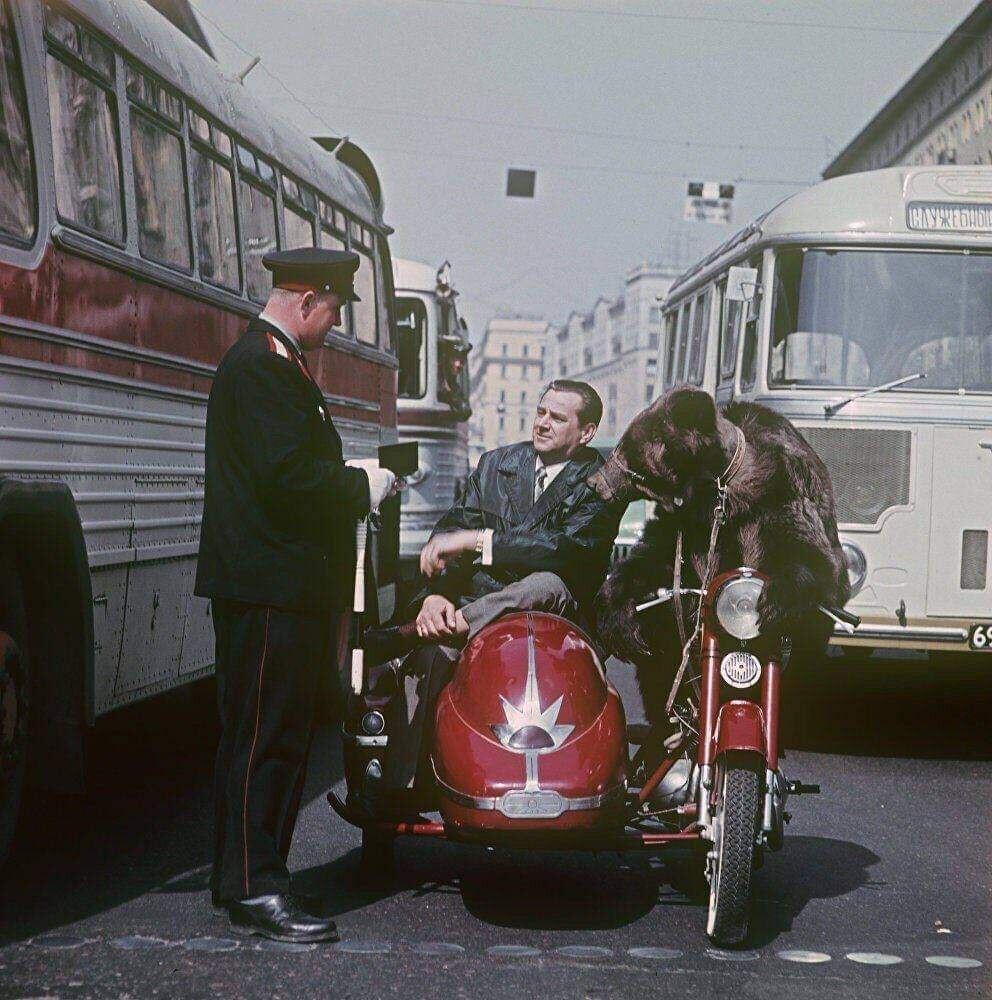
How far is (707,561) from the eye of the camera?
19.2 feet

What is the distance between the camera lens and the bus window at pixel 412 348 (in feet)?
74.1

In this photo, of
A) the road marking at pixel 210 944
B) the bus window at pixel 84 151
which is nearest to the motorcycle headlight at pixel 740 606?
the road marking at pixel 210 944

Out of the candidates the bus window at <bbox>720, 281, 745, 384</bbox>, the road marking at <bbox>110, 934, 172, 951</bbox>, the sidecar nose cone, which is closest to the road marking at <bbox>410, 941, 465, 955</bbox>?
the sidecar nose cone

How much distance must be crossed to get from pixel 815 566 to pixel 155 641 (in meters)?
3.00

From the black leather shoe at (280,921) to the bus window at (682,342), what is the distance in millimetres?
10448

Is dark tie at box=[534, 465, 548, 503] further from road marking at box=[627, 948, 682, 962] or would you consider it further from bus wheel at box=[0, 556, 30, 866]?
bus wheel at box=[0, 556, 30, 866]

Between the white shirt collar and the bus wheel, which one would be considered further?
the bus wheel

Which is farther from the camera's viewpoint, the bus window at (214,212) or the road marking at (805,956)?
the bus window at (214,212)

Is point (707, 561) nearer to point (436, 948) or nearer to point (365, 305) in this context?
point (436, 948)

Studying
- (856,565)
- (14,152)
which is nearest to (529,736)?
(14,152)

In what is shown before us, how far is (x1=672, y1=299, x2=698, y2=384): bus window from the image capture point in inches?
613

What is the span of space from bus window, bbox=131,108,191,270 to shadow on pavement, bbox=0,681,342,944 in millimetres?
2250

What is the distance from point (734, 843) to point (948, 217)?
6.20 meters

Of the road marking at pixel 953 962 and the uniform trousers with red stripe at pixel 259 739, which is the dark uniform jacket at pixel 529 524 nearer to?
the uniform trousers with red stripe at pixel 259 739
